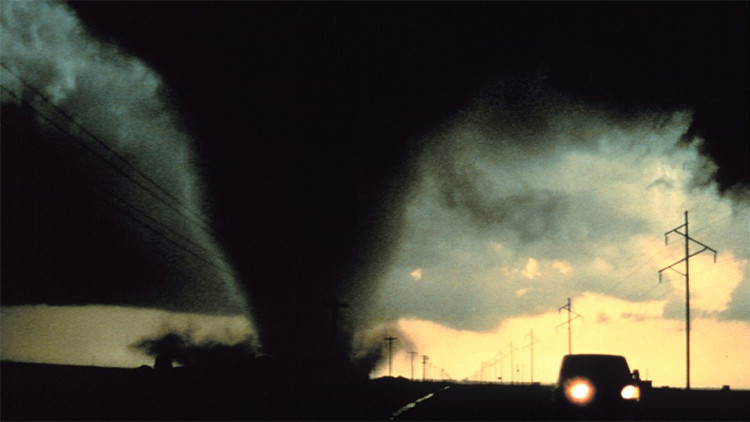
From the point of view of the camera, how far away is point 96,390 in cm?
3591

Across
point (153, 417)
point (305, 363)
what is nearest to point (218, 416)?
point (153, 417)

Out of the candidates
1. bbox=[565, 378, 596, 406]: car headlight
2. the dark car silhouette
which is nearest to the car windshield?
the dark car silhouette

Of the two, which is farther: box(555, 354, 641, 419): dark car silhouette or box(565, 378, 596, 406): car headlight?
box(565, 378, 596, 406): car headlight

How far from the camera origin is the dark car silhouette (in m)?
21.5

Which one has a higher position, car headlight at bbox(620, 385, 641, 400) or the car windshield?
the car windshield

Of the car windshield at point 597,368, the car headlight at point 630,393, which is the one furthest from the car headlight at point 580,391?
the car headlight at point 630,393

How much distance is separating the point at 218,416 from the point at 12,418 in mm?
5401

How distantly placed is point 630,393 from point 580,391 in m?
1.14

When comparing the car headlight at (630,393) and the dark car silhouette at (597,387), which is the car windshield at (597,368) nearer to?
the dark car silhouette at (597,387)

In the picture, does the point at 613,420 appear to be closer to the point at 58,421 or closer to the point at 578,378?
the point at 578,378

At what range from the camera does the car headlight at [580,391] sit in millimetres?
21797

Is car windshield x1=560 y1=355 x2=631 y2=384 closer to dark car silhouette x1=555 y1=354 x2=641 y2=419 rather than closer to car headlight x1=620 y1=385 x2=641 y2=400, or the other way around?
dark car silhouette x1=555 y1=354 x2=641 y2=419

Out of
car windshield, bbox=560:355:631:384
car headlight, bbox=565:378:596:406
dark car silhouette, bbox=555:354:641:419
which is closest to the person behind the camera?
dark car silhouette, bbox=555:354:641:419

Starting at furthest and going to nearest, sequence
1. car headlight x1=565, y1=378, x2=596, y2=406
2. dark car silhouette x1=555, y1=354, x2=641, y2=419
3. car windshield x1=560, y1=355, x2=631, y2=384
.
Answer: car windshield x1=560, y1=355, x2=631, y2=384 → car headlight x1=565, y1=378, x2=596, y2=406 → dark car silhouette x1=555, y1=354, x2=641, y2=419
